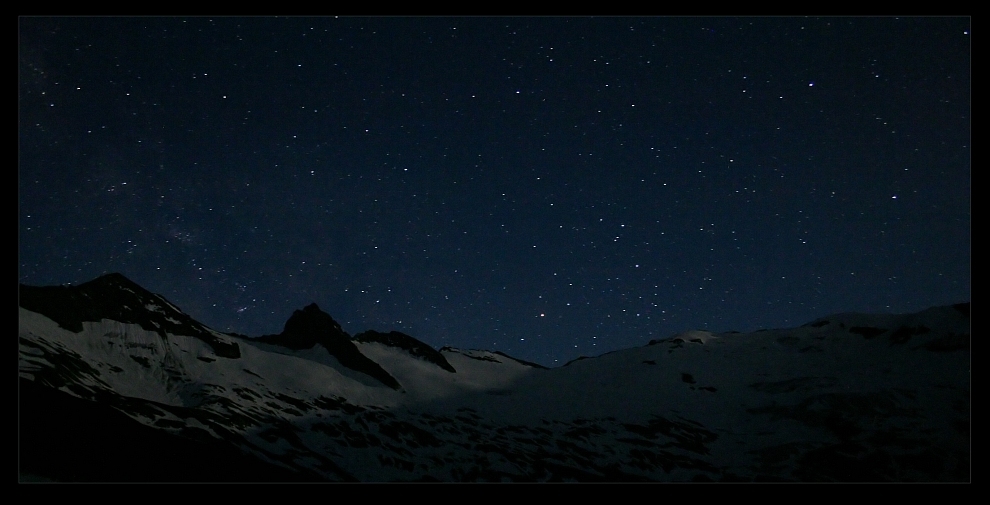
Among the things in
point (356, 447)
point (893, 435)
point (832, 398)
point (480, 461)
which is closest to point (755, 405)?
point (832, 398)

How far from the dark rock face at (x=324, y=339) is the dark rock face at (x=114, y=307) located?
19380mm

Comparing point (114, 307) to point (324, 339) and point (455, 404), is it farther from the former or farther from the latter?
point (455, 404)

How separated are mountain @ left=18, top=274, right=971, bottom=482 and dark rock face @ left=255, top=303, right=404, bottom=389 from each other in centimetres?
53

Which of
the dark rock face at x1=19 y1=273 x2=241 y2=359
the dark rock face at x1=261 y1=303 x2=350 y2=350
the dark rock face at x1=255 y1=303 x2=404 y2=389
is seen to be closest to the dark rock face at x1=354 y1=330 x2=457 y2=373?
the dark rock face at x1=261 y1=303 x2=350 y2=350

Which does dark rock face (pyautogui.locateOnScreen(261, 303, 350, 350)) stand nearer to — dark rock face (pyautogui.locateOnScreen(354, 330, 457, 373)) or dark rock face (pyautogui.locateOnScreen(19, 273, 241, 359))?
dark rock face (pyautogui.locateOnScreen(354, 330, 457, 373))

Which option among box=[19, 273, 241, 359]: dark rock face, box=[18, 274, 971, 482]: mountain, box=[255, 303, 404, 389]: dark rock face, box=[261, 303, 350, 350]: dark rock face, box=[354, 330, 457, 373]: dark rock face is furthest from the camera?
box=[354, 330, 457, 373]: dark rock face

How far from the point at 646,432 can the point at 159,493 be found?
113039 mm

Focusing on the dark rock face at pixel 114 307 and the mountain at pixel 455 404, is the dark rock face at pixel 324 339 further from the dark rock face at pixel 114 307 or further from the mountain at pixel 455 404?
the dark rock face at pixel 114 307

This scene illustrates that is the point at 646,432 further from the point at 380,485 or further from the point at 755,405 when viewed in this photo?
the point at 380,485

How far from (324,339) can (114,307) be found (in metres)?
47.0

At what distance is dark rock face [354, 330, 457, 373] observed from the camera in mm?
162625

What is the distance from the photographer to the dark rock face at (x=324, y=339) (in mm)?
139875

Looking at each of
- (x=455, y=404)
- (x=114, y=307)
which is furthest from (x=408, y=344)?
(x=114, y=307)

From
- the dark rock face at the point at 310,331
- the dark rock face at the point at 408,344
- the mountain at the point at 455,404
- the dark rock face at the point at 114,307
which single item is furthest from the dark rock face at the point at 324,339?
the dark rock face at the point at 114,307
